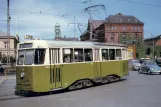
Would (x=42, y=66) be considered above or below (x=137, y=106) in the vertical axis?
above

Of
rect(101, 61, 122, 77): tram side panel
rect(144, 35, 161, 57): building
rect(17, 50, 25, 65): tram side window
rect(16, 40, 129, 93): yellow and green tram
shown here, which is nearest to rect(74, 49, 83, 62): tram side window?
rect(16, 40, 129, 93): yellow and green tram

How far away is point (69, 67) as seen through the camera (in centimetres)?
1683

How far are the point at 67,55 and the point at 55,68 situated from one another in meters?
1.32

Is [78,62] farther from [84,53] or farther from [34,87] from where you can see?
[34,87]

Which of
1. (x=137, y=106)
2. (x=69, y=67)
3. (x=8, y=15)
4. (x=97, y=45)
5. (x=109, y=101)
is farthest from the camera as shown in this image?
(x=8, y=15)

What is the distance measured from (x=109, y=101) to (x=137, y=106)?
1648 mm

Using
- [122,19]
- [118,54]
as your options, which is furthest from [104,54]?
[122,19]

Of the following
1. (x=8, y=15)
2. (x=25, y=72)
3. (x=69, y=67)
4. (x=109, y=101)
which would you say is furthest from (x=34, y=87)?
(x=8, y=15)

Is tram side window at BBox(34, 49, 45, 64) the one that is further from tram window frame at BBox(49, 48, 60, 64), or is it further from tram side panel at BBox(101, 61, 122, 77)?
tram side panel at BBox(101, 61, 122, 77)

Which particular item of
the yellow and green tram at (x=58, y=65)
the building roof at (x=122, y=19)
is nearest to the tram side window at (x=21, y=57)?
the yellow and green tram at (x=58, y=65)

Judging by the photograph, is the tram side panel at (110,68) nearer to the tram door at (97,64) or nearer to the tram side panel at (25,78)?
the tram door at (97,64)

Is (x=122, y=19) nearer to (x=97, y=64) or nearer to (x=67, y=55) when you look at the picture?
(x=97, y=64)

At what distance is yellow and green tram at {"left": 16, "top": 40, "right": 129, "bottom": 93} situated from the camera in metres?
15.3

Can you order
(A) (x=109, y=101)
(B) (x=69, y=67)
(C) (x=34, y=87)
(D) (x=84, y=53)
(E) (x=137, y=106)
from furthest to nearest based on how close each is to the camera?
(D) (x=84, y=53)
(B) (x=69, y=67)
(C) (x=34, y=87)
(A) (x=109, y=101)
(E) (x=137, y=106)
